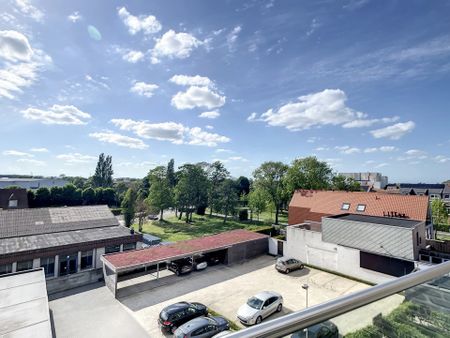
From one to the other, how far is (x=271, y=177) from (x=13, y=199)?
36009 mm

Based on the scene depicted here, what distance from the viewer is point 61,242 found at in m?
19.3

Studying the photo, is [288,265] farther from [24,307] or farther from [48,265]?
[48,265]

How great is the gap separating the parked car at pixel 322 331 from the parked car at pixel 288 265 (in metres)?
19.2

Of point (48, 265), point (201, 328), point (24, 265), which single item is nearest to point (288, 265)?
point (201, 328)

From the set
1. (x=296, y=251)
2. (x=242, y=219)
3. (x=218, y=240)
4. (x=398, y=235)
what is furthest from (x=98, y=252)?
(x=242, y=219)

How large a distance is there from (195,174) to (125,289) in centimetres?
2626

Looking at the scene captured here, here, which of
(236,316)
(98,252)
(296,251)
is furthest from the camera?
(296,251)

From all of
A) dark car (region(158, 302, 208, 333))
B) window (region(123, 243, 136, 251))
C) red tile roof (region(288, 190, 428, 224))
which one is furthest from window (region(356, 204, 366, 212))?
window (region(123, 243, 136, 251))

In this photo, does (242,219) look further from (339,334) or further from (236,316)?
(339,334)

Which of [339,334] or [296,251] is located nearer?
[339,334]

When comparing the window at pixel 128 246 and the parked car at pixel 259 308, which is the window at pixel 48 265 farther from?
the parked car at pixel 259 308

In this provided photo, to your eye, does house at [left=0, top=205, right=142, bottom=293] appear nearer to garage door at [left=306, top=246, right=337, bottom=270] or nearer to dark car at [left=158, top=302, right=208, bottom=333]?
dark car at [left=158, top=302, right=208, bottom=333]

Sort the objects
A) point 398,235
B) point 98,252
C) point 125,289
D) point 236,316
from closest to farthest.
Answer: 1. point 236,316
2. point 398,235
3. point 125,289
4. point 98,252

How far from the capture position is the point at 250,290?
16594 millimetres
